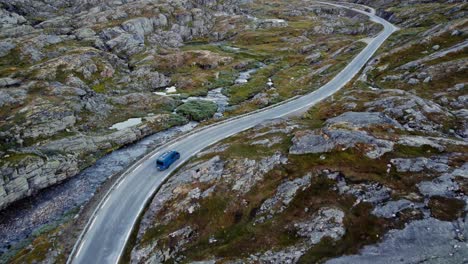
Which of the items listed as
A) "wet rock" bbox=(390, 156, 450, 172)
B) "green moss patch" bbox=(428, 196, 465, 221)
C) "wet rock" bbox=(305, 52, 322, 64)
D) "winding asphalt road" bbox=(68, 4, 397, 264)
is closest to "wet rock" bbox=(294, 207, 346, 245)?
"green moss patch" bbox=(428, 196, 465, 221)

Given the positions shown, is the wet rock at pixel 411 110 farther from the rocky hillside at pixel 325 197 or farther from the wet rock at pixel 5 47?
the wet rock at pixel 5 47

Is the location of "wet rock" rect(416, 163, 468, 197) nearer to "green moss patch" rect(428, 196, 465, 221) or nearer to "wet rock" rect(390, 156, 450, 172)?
"green moss patch" rect(428, 196, 465, 221)

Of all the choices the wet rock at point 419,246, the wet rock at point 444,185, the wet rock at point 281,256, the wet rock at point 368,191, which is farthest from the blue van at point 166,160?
the wet rock at point 444,185

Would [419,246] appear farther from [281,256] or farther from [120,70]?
[120,70]

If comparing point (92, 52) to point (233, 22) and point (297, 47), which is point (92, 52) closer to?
point (297, 47)

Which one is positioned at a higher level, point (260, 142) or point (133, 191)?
point (260, 142)

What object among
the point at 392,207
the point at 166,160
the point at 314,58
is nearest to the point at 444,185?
the point at 392,207

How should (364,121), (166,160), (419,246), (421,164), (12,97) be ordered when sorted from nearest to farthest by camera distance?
(419,246) < (421,164) < (364,121) < (166,160) < (12,97)
